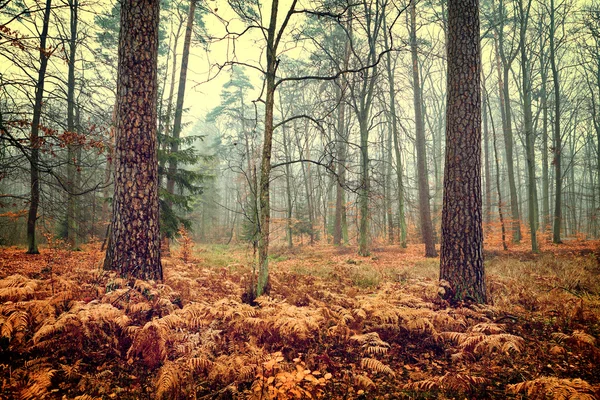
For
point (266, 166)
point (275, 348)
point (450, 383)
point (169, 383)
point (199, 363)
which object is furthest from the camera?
point (266, 166)

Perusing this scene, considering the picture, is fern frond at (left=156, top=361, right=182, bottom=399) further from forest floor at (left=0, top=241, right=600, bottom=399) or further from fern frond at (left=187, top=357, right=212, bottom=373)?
fern frond at (left=187, top=357, right=212, bottom=373)

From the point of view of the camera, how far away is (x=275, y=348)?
3.54m

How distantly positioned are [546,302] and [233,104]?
2780cm

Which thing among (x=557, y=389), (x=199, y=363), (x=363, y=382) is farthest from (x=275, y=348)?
(x=557, y=389)

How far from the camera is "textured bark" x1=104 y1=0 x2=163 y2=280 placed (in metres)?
4.65

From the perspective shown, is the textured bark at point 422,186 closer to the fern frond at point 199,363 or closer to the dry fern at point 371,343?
the dry fern at point 371,343

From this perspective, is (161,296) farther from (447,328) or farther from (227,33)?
(227,33)

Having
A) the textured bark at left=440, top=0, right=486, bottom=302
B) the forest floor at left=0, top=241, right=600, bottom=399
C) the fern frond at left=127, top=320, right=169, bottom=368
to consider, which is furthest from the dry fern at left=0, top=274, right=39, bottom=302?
the textured bark at left=440, top=0, right=486, bottom=302

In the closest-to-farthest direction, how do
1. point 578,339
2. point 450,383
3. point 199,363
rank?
point 450,383
point 199,363
point 578,339

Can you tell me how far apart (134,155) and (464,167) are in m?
5.82

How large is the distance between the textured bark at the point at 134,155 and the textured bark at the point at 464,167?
17.5 feet

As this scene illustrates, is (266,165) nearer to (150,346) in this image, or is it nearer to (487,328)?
(150,346)

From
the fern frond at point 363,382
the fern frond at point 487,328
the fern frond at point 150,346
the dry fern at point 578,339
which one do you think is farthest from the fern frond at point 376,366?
the dry fern at point 578,339

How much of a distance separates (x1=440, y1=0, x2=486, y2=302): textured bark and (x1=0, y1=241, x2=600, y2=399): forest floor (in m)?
0.60
